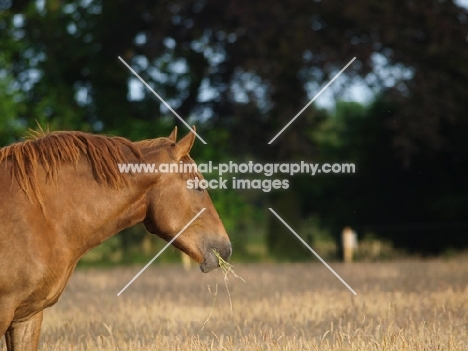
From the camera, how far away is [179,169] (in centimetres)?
620

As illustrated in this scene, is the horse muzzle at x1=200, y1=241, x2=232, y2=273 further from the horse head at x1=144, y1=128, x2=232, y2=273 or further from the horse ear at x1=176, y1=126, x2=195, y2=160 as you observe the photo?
the horse ear at x1=176, y1=126, x2=195, y2=160

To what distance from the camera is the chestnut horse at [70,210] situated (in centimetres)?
558

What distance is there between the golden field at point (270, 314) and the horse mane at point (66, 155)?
5.35ft

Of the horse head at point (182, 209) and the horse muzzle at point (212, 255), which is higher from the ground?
the horse head at point (182, 209)

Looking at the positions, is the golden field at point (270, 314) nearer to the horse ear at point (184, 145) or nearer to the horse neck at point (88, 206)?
the horse neck at point (88, 206)

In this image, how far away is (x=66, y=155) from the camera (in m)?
6.03

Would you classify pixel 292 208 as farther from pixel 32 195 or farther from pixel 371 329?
pixel 32 195

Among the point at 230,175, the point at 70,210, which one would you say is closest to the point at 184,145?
the point at 70,210

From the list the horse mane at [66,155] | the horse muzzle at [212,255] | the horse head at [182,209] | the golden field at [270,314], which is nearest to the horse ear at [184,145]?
the horse head at [182,209]

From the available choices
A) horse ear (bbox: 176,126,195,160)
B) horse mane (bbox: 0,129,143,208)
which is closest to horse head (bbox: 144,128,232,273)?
horse ear (bbox: 176,126,195,160)

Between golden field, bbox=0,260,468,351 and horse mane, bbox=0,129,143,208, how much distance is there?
5.35 ft

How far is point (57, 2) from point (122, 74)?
3.81 m

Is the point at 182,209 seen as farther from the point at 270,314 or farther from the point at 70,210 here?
A: the point at 270,314

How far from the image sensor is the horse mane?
590cm
